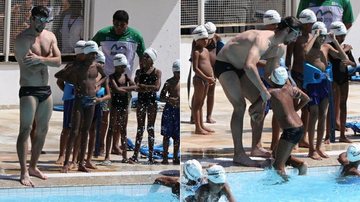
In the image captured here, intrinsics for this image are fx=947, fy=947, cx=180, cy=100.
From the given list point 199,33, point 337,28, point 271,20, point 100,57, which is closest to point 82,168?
point 100,57

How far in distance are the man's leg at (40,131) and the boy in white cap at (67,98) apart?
0.47ft

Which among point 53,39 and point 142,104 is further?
point 142,104

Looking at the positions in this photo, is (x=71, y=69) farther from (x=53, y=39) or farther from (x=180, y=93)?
(x=180, y=93)

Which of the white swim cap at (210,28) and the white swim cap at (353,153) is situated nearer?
the white swim cap at (210,28)

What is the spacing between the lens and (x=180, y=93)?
698cm

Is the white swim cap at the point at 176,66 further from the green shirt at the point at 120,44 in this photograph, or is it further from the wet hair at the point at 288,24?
the wet hair at the point at 288,24

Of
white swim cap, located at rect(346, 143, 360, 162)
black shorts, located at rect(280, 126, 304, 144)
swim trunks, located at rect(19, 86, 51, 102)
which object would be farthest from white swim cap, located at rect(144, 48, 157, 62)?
white swim cap, located at rect(346, 143, 360, 162)

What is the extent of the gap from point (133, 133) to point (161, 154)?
0.26m

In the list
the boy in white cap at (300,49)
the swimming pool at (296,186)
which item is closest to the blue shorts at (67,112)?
the swimming pool at (296,186)

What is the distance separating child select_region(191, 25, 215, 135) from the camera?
22.6 ft

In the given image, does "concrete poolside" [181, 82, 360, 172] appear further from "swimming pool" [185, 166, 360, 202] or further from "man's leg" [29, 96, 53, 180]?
"man's leg" [29, 96, 53, 180]

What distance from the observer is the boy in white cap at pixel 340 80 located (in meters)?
7.93

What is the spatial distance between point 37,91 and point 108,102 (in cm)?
62

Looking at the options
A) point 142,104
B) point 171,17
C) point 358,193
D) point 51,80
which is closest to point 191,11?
point 171,17
